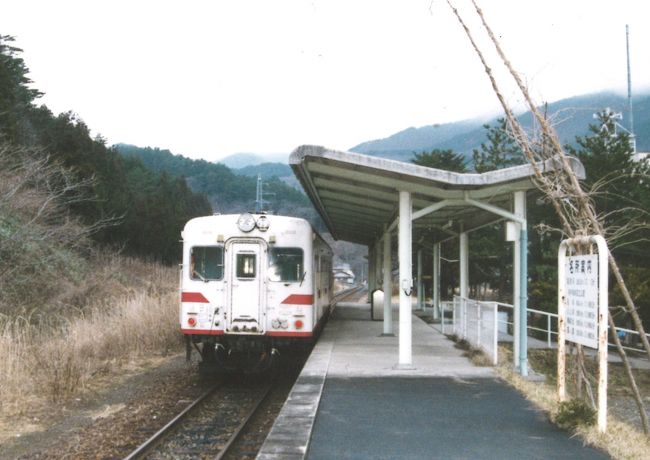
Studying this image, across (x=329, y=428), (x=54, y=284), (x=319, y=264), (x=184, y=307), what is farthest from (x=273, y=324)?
(x=54, y=284)

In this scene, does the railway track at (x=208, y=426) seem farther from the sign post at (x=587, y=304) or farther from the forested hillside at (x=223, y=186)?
the forested hillside at (x=223, y=186)

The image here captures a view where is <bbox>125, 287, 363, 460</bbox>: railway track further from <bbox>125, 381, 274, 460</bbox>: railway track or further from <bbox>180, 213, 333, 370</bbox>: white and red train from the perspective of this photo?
<bbox>180, 213, 333, 370</bbox>: white and red train

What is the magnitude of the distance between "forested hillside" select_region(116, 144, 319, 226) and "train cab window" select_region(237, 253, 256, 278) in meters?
70.4

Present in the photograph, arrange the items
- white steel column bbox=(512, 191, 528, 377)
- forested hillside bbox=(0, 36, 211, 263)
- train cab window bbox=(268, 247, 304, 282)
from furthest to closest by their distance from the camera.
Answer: forested hillside bbox=(0, 36, 211, 263) → train cab window bbox=(268, 247, 304, 282) → white steel column bbox=(512, 191, 528, 377)

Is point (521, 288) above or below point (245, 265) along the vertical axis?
below

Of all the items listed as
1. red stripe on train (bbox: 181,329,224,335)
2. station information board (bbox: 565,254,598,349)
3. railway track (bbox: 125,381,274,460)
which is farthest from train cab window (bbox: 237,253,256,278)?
station information board (bbox: 565,254,598,349)

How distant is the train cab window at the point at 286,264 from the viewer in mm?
11492

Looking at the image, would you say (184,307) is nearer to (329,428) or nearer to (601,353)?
(329,428)

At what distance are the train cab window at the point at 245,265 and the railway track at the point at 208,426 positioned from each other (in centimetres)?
188

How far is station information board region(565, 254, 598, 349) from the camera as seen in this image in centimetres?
620

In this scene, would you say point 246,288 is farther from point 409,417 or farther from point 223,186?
point 223,186

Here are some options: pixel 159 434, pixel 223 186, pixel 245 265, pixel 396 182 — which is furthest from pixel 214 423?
pixel 223 186

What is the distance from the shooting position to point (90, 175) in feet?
111

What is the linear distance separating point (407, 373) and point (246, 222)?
3521 millimetres
